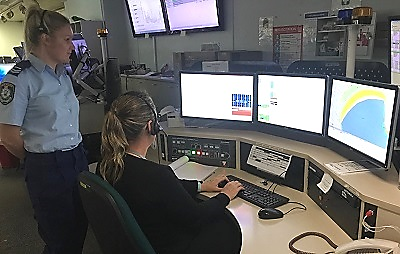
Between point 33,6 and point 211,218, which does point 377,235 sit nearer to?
point 211,218

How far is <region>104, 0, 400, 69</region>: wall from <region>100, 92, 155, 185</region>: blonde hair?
1.49 metres

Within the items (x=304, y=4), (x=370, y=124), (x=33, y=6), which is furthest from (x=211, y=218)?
(x=304, y=4)

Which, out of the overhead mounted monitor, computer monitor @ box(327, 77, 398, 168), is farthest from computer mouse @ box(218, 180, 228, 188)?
the overhead mounted monitor

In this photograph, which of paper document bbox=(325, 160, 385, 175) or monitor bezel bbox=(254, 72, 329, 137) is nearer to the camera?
paper document bbox=(325, 160, 385, 175)

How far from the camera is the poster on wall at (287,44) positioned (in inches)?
99.5

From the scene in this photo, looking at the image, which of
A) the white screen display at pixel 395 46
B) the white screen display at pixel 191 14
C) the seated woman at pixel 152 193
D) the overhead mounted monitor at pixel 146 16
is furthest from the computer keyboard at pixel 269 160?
the overhead mounted monitor at pixel 146 16

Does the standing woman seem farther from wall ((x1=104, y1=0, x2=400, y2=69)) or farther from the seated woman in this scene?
wall ((x1=104, y1=0, x2=400, y2=69))

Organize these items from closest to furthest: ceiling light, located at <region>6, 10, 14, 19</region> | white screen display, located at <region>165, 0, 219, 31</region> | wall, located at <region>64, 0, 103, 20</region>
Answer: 1. white screen display, located at <region>165, 0, 219, 31</region>
2. wall, located at <region>64, 0, 103, 20</region>
3. ceiling light, located at <region>6, 10, 14, 19</region>

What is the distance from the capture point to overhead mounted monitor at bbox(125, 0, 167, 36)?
389cm

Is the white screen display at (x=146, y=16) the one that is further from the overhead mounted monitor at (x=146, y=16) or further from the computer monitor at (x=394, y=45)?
the computer monitor at (x=394, y=45)

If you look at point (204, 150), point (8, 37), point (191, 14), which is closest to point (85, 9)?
point (191, 14)

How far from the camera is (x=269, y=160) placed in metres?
1.76

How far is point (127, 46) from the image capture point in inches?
193

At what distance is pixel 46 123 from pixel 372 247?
53.6 inches
